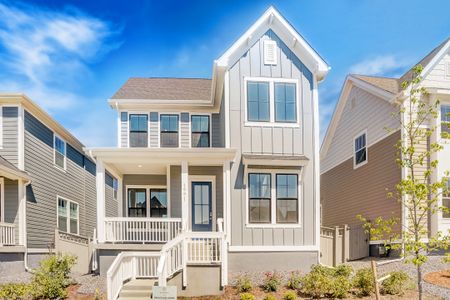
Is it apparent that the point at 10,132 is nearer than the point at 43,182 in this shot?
Yes

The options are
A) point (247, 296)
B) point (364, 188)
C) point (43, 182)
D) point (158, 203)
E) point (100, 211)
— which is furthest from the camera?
point (364, 188)

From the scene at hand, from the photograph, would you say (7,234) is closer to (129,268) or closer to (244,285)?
(129,268)

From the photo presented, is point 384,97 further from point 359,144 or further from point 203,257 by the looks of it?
point 203,257

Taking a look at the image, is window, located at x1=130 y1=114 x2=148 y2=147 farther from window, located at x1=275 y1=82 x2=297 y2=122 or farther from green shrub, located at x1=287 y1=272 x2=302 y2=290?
green shrub, located at x1=287 y1=272 x2=302 y2=290

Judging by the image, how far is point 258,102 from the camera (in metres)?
11.8

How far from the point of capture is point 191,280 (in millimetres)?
9633

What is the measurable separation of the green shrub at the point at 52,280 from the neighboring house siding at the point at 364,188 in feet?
31.9

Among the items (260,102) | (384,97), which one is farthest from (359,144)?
(260,102)

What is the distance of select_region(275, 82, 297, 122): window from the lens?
11.9 m

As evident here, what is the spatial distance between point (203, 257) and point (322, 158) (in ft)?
43.8

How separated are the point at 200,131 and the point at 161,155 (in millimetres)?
3861

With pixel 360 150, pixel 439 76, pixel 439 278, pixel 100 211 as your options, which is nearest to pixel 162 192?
pixel 100 211

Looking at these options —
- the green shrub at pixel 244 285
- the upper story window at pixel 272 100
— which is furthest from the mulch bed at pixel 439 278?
the upper story window at pixel 272 100

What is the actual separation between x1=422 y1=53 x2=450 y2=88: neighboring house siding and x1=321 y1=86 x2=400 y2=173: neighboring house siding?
5.35ft
